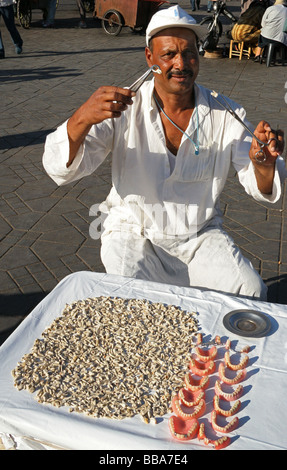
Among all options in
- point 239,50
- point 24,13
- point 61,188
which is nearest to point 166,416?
point 61,188

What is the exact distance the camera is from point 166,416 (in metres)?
1.50

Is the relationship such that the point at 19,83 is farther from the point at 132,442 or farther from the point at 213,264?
the point at 132,442

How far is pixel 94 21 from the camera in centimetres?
1569

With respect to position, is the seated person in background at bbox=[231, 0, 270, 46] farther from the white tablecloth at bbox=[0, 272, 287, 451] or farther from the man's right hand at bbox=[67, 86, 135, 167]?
the white tablecloth at bbox=[0, 272, 287, 451]

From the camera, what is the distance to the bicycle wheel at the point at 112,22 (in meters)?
13.1

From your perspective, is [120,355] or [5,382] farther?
[120,355]

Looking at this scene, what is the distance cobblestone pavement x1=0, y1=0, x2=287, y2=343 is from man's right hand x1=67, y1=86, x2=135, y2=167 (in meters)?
1.48

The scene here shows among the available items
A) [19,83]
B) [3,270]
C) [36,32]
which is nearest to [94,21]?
[36,32]

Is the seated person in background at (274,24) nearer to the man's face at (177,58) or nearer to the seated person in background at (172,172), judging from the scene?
the seated person in background at (172,172)

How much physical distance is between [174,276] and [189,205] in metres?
0.33

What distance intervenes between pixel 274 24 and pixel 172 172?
8.38 m

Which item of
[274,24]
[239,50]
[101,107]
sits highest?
[101,107]

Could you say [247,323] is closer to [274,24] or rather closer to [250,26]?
[274,24]

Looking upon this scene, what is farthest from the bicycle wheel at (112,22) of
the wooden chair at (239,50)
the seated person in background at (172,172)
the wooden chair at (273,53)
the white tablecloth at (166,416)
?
the white tablecloth at (166,416)
